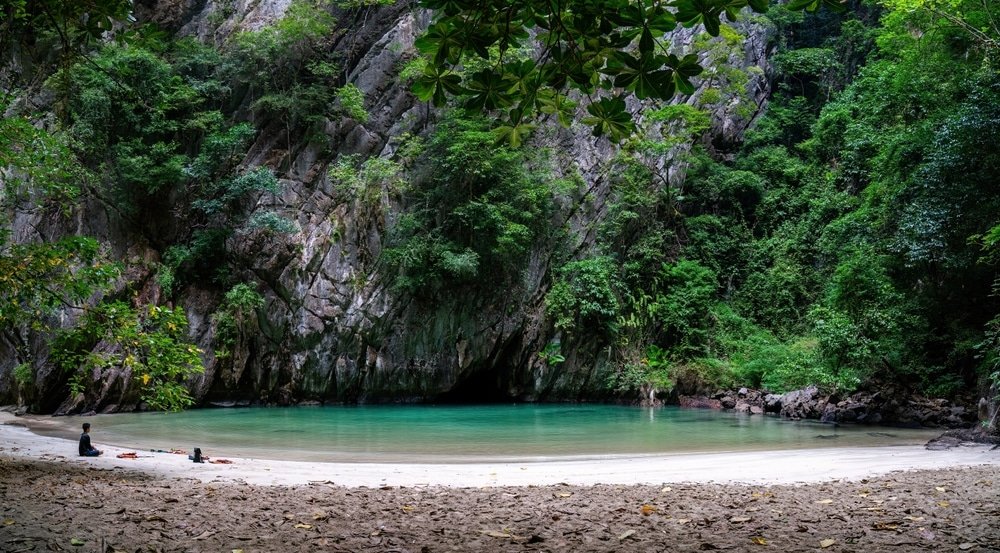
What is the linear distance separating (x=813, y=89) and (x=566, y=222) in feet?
49.8

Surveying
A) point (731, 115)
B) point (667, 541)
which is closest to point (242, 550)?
point (667, 541)

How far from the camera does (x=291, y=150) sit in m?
21.9

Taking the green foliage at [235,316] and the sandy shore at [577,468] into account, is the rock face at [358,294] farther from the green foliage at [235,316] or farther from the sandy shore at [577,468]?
the sandy shore at [577,468]

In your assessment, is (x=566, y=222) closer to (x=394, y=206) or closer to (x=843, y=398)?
(x=394, y=206)

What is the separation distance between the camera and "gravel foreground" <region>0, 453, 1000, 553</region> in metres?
3.25

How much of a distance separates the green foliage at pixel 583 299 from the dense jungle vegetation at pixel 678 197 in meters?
0.08

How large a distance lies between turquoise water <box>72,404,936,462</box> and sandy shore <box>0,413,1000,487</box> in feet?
3.22

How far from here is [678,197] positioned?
975 inches

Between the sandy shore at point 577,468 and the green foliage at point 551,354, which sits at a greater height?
the green foliage at point 551,354

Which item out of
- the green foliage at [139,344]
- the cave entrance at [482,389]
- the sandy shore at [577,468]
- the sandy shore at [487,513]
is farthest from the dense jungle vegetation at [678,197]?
the sandy shore at [487,513]

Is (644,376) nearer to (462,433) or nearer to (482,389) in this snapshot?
(482,389)

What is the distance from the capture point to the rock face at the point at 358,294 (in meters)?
20.1

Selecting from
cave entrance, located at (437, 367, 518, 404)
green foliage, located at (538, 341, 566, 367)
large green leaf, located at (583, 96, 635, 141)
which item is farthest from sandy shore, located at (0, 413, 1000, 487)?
cave entrance, located at (437, 367, 518, 404)

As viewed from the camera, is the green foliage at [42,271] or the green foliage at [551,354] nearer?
the green foliage at [42,271]
